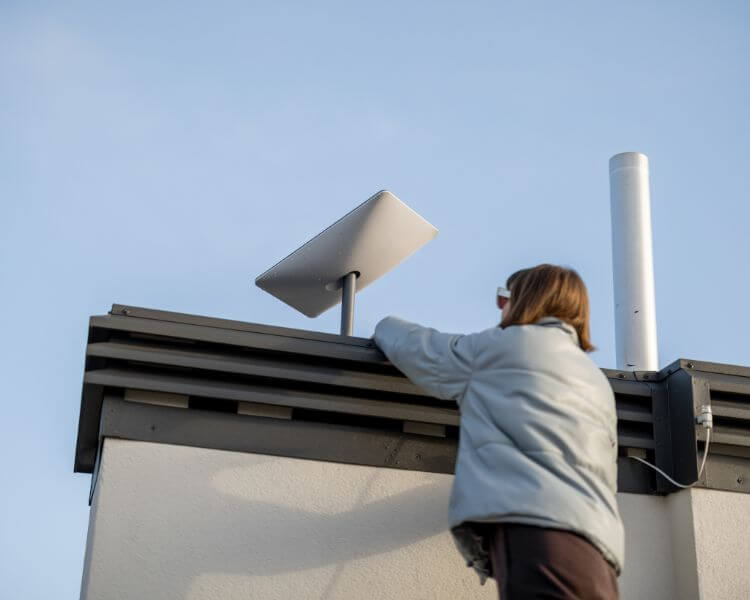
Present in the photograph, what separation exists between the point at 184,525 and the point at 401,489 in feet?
2.47

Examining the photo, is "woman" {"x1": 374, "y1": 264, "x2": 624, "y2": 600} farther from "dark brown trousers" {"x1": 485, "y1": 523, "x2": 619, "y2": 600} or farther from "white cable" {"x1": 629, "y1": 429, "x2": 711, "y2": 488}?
"white cable" {"x1": 629, "y1": 429, "x2": 711, "y2": 488}

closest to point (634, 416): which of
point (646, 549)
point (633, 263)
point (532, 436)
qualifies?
point (646, 549)

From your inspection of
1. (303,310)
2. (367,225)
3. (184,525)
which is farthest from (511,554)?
(303,310)

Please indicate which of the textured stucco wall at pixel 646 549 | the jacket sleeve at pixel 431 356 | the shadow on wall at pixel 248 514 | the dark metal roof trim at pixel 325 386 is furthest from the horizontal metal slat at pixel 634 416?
the jacket sleeve at pixel 431 356

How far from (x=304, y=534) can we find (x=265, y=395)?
0.48 meters

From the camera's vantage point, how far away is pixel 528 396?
3.12 meters

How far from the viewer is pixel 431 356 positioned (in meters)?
3.45

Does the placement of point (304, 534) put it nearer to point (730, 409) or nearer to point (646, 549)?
point (646, 549)

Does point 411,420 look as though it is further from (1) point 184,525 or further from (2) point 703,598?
(2) point 703,598

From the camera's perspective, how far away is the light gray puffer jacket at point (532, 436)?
296 centimetres

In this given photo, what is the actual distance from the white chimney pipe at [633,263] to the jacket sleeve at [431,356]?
172 cm

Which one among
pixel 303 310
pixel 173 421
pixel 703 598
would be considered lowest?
pixel 703 598

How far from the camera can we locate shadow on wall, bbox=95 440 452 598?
3.53 meters

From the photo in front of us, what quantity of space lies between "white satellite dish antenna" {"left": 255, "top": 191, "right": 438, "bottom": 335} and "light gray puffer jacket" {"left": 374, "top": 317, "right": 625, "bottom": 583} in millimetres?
1246
